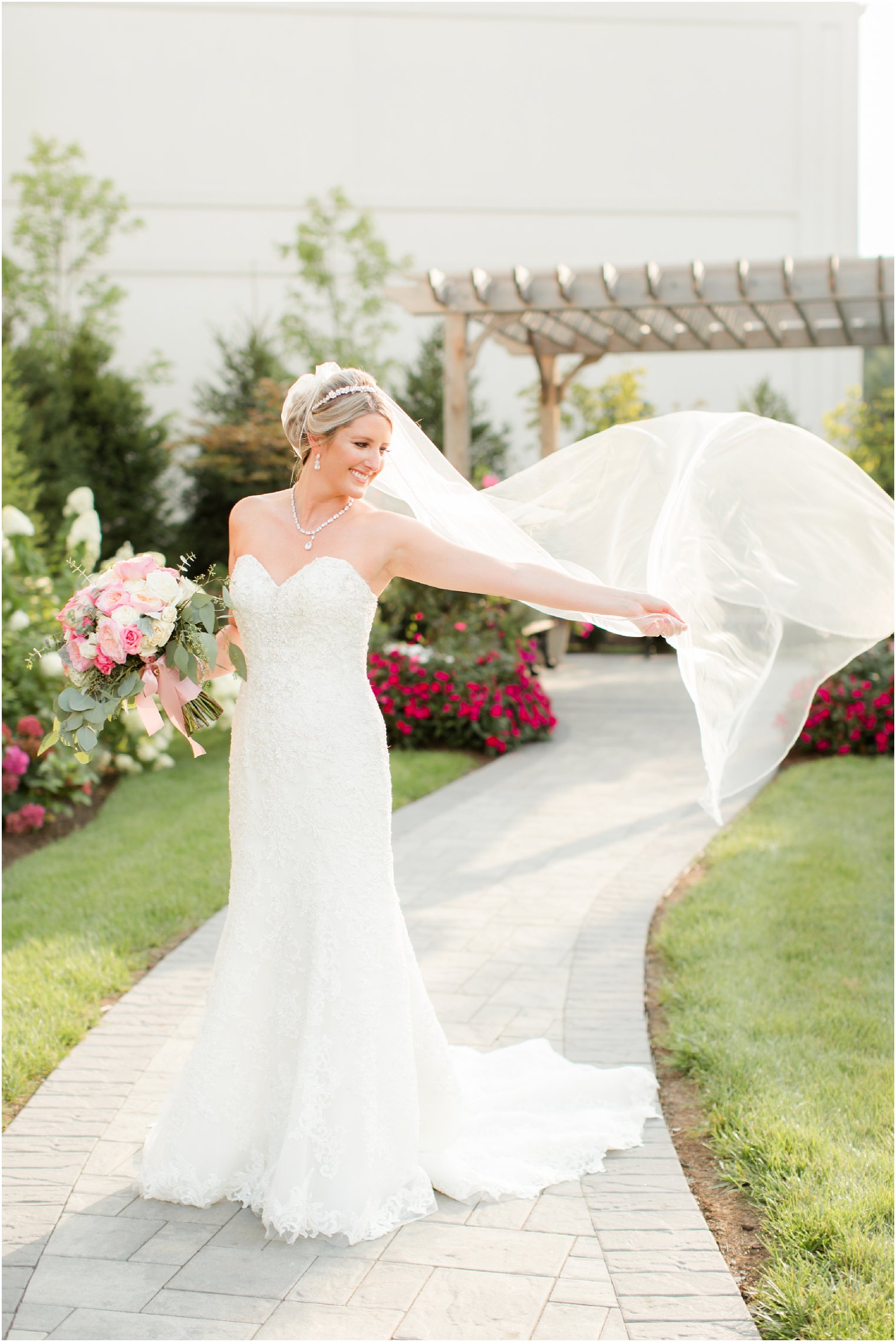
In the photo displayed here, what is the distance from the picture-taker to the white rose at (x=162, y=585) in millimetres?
2834

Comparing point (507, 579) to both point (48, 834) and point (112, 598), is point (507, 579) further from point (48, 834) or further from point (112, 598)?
point (48, 834)

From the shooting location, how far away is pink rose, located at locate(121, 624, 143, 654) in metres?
2.78

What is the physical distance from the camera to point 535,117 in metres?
18.9

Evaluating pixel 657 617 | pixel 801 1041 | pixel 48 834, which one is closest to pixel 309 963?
pixel 657 617

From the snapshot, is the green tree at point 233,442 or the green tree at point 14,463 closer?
the green tree at point 14,463

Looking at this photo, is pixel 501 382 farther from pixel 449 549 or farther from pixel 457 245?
pixel 449 549

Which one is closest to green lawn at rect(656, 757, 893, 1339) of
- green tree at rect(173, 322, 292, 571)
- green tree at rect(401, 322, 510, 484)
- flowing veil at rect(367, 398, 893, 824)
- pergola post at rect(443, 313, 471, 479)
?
flowing veil at rect(367, 398, 893, 824)

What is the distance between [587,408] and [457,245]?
3.59 metres

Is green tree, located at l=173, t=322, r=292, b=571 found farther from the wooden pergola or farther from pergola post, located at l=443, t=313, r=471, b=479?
pergola post, located at l=443, t=313, r=471, b=479

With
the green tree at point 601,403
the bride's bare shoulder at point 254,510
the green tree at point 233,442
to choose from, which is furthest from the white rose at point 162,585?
the green tree at point 601,403

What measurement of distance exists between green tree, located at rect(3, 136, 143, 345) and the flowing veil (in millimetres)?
13516

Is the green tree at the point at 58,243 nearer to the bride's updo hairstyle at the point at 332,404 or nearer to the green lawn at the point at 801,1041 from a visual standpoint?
the green lawn at the point at 801,1041

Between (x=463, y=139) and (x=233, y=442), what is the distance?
6787 mm

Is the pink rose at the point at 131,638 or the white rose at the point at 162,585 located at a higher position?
the white rose at the point at 162,585
